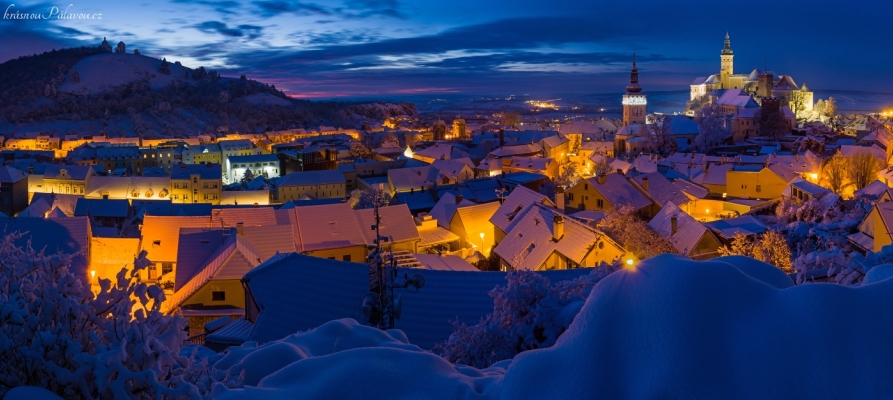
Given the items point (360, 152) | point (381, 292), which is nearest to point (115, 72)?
point (360, 152)

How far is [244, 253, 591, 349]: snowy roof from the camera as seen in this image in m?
12.7

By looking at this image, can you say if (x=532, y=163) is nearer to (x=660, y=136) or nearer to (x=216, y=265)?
(x=660, y=136)

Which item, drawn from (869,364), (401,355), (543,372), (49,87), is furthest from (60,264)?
(49,87)

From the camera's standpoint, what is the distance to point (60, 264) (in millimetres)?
4457

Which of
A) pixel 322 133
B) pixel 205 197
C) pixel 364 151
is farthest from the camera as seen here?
pixel 322 133

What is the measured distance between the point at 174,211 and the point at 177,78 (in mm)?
158743

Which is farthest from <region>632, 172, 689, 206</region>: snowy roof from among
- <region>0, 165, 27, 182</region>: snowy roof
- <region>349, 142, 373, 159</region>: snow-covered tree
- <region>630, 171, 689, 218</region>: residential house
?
<region>349, 142, 373, 159</region>: snow-covered tree

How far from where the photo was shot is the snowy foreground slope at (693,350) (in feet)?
12.1

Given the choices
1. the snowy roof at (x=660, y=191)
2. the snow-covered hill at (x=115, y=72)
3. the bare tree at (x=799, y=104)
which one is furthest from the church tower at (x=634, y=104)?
the snow-covered hill at (x=115, y=72)

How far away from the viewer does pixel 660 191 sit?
1230 inches

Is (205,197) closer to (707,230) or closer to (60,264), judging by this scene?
(707,230)

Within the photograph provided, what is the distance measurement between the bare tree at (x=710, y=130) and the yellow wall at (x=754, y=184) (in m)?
19.0

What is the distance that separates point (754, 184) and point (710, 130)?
26.2 m

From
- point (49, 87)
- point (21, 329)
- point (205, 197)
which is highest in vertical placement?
point (49, 87)
